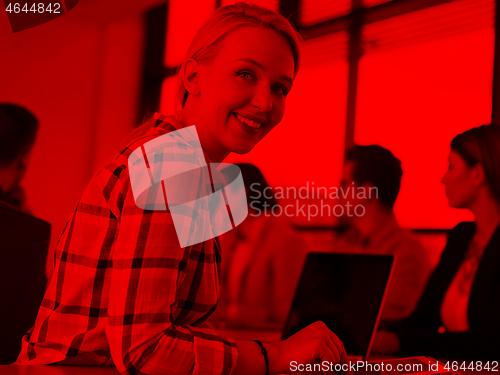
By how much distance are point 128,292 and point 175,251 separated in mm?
73

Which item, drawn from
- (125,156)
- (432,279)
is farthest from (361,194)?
(125,156)

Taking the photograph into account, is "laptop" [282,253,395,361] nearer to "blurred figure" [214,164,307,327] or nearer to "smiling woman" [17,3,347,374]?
"smiling woman" [17,3,347,374]

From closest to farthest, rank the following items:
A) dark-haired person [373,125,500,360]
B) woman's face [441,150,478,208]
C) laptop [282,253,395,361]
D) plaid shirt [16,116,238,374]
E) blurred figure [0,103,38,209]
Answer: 1. plaid shirt [16,116,238,374]
2. laptop [282,253,395,361]
3. dark-haired person [373,125,500,360]
4. woman's face [441,150,478,208]
5. blurred figure [0,103,38,209]

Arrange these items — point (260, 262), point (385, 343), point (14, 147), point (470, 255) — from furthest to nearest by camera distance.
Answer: point (260, 262)
point (14, 147)
point (470, 255)
point (385, 343)

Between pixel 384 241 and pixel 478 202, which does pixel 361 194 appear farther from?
pixel 478 202

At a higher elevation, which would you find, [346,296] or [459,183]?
[459,183]

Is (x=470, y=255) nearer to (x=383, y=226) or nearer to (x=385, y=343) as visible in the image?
(x=383, y=226)

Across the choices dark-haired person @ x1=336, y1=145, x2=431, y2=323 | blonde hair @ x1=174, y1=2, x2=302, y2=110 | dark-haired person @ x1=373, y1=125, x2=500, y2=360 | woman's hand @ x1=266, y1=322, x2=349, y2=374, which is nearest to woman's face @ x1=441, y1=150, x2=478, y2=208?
dark-haired person @ x1=373, y1=125, x2=500, y2=360

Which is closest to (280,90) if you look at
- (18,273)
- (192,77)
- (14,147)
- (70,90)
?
(192,77)

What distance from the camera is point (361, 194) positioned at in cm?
154

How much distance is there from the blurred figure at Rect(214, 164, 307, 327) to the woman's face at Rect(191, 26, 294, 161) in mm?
736

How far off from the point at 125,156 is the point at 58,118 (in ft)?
3.39

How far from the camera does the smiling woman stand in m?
0.53

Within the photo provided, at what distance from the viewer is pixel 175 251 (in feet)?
1.78
